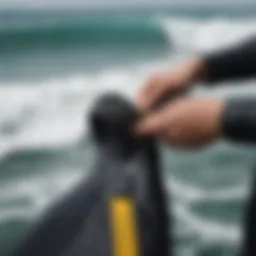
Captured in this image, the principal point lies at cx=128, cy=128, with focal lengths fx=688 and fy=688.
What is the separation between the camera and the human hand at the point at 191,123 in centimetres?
61

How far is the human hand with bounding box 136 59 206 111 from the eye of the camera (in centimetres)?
72

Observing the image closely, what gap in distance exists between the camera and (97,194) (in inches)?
27.9

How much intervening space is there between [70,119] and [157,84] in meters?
0.29

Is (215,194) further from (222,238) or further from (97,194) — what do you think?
(97,194)

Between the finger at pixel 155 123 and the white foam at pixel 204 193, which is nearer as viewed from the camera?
the finger at pixel 155 123

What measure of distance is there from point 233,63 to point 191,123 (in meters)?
0.14

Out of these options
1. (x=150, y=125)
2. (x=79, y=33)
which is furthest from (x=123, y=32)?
(x=150, y=125)

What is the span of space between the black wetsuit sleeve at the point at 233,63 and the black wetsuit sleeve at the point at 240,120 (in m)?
0.12

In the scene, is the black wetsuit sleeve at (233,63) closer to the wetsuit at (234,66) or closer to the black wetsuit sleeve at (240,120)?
the wetsuit at (234,66)

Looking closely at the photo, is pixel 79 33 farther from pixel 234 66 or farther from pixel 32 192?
pixel 234 66

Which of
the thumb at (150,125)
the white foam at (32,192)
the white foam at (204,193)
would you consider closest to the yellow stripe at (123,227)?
the thumb at (150,125)

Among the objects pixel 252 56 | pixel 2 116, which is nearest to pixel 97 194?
pixel 252 56

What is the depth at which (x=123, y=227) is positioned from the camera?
26.8 inches

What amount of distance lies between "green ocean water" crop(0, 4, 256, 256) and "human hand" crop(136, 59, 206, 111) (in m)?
0.25
